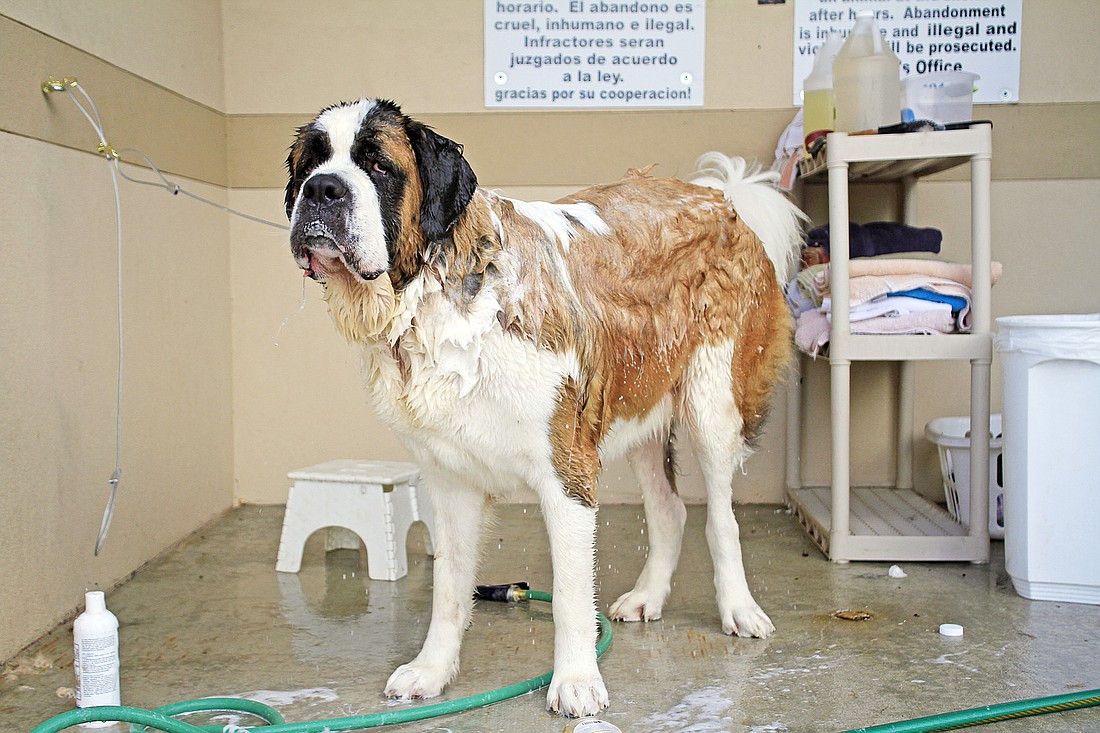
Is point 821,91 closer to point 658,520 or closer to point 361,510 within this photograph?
point 658,520

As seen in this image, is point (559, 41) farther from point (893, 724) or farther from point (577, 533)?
point (893, 724)

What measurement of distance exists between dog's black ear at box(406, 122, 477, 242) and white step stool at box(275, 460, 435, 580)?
4.77ft

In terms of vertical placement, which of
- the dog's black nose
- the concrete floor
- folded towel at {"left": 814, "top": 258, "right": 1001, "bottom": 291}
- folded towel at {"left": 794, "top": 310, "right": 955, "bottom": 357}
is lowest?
the concrete floor

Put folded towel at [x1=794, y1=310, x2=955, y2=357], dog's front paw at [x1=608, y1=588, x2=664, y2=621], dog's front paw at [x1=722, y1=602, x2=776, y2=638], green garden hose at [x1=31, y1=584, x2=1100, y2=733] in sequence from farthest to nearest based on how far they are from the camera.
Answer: folded towel at [x1=794, y1=310, x2=955, y2=357] → dog's front paw at [x1=608, y1=588, x2=664, y2=621] → dog's front paw at [x1=722, y1=602, x2=776, y2=638] → green garden hose at [x1=31, y1=584, x2=1100, y2=733]

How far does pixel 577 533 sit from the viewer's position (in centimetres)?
248

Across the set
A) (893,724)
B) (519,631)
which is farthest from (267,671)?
(893,724)

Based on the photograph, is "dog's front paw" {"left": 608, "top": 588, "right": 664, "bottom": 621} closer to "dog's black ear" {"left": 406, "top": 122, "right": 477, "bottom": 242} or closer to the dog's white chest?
the dog's white chest

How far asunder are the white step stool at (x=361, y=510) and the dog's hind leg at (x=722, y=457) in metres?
1.12

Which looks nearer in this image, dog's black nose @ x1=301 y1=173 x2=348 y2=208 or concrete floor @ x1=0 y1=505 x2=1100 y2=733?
dog's black nose @ x1=301 y1=173 x2=348 y2=208

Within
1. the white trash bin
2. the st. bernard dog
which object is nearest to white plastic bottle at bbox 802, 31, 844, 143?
the st. bernard dog

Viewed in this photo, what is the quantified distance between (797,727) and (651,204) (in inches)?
56.0

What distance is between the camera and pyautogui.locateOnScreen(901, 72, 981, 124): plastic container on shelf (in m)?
3.86

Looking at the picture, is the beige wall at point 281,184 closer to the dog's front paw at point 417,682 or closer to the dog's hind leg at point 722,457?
the dog's front paw at point 417,682

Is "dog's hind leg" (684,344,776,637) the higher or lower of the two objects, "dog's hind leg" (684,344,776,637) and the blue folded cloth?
the lower
